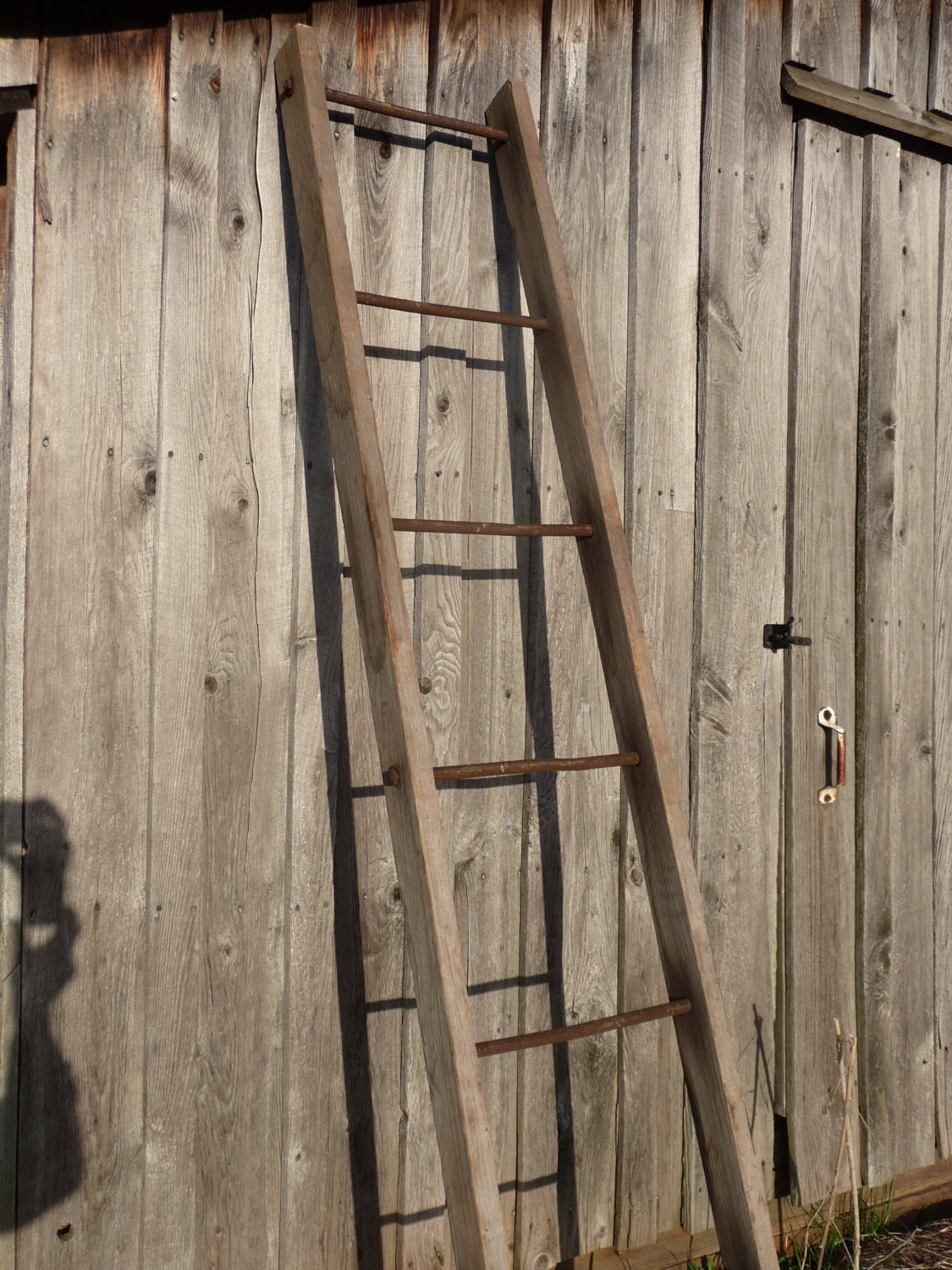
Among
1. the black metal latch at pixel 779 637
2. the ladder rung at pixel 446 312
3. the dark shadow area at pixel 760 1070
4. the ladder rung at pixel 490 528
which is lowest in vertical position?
the dark shadow area at pixel 760 1070

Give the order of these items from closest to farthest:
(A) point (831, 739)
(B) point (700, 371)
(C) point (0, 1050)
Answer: (C) point (0, 1050) → (B) point (700, 371) → (A) point (831, 739)

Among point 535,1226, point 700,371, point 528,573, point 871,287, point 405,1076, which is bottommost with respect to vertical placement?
point 535,1226

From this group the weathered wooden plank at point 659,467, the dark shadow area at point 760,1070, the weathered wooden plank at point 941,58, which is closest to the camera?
the weathered wooden plank at point 659,467

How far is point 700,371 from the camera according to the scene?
93.4 inches

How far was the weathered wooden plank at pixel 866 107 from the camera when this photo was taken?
2.44m

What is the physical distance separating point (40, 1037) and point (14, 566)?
0.80 metres

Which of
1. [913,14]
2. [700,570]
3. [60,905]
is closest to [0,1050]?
[60,905]

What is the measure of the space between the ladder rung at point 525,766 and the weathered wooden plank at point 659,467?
0.43 meters

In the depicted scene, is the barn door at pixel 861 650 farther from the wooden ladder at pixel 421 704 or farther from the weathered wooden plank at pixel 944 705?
the wooden ladder at pixel 421 704

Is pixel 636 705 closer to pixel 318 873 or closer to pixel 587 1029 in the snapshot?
pixel 587 1029

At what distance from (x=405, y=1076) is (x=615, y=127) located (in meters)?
2.05

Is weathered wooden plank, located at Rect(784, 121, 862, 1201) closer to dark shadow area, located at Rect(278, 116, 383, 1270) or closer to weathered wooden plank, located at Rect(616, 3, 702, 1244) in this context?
weathered wooden plank, located at Rect(616, 3, 702, 1244)

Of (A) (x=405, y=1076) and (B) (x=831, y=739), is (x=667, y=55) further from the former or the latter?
(A) (x=405, y=1076)

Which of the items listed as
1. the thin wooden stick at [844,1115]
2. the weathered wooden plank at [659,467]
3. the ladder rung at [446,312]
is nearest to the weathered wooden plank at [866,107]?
the weathered wooden plank at [659,467]
